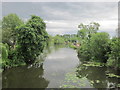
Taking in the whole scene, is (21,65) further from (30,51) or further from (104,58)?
(104,58)

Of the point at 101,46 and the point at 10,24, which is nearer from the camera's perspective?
the point at 101,46

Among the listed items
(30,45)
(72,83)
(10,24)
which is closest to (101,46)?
(72,83)

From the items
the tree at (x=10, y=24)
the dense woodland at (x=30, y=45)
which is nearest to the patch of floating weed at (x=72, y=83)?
the dense woodland at (x=30, y=45)

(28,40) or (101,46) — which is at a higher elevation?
(28,40)

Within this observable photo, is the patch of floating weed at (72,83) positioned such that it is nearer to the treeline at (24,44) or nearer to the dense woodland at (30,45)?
the dense woodland at (30,45)

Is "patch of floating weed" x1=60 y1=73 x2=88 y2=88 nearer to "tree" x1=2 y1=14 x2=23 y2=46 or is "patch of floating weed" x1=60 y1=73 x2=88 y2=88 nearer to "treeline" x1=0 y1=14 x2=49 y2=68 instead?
"treeline" x1=0 y1=14 x2=49 y2=68

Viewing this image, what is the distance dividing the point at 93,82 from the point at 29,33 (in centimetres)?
1095

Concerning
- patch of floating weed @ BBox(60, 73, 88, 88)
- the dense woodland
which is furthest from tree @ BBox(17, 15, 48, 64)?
patch of floating weed @ BBox(60, 73, 88, 88)

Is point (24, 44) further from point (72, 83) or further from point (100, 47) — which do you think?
point (100, 47)

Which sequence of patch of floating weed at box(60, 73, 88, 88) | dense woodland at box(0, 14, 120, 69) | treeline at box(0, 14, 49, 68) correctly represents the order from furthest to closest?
treeline at box(0, 14, 49, 68) < dense woodland at box(0, 14, 120, 69) < patch of floating weed at box(60, 73, 88, 88)

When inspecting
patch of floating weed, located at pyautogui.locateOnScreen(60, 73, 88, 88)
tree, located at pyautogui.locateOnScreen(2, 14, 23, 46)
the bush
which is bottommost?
patch of floating weed, located at pyautogui.locateOnScreen(60, 73, 88, 88)

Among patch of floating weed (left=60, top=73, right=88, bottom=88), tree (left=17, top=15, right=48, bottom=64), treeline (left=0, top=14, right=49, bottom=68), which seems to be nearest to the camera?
patch of floating weed (left=60, top=73, right=88, bottom=88)

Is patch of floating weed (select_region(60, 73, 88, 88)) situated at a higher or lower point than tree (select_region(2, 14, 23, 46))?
lower

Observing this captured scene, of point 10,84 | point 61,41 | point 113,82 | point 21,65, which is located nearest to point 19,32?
point 21,65
